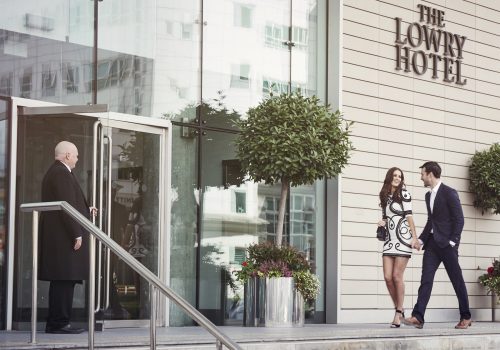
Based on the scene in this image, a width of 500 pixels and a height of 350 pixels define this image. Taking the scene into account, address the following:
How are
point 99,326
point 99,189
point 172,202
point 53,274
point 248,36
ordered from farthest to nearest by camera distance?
point 248,36 < point 172,202 < point 99,189 < point 99,326 < point 53,274

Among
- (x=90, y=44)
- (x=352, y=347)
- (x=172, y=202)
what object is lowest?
(x=352, y=347)

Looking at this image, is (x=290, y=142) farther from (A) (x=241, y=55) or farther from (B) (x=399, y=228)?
(A) (x=241, y=55)

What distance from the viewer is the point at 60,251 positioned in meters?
8.42

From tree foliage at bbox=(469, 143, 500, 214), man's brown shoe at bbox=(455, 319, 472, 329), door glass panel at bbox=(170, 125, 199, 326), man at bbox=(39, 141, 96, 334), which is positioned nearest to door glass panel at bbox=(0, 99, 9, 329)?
man at bbox=(39, 141, 96, 334)

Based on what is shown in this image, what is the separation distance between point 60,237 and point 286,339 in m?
2.06

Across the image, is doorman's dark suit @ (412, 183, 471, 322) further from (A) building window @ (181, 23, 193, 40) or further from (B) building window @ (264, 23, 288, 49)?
(A) building window @ (181, 23, 193, 40)

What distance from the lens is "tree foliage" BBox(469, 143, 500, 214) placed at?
13734mm

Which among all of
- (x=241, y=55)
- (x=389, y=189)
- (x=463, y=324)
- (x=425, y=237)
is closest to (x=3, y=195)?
(x=241, y=55)

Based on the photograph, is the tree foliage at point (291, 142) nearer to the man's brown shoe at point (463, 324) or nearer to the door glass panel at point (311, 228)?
the door glass panel at point (311, 228)

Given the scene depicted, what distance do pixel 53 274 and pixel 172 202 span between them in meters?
2.77

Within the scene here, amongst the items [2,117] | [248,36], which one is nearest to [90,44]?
[2,117]

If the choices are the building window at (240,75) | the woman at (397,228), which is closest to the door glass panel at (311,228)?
the building window at (240,75)

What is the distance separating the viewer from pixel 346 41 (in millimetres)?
12719

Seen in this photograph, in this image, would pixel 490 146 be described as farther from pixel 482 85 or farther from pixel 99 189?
pixel 99 189
